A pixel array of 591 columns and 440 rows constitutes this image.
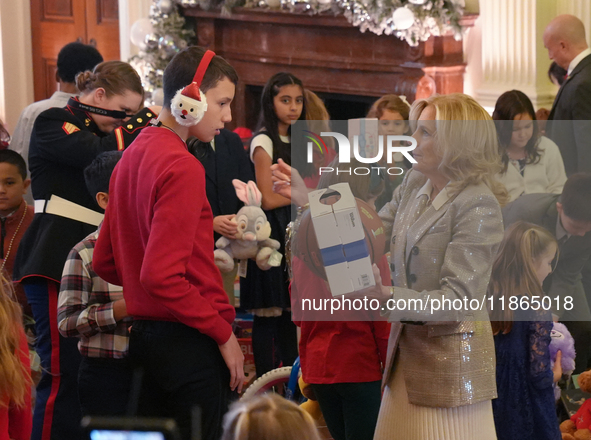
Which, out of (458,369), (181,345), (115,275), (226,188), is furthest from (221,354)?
(226,188)

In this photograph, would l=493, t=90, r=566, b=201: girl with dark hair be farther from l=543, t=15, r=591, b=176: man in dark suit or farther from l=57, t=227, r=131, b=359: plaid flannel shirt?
l=57, t=227, r=131, b=359: plaid flannel shirt

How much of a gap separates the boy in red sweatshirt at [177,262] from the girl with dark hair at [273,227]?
147 centimetres

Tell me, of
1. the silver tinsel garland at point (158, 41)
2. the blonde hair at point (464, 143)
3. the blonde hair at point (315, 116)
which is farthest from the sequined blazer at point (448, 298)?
the silver tinsel garland at point (158, 41)

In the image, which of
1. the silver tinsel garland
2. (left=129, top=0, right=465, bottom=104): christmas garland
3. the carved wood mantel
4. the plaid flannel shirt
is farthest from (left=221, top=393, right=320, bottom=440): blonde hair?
the silver tinsel garland

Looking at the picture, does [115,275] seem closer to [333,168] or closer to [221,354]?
[221,354]

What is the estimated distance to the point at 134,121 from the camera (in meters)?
2.62

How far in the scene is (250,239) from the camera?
307cm

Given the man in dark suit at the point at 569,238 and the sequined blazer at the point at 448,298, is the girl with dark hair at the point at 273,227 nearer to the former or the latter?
the man in dark suit at the point at 569,238

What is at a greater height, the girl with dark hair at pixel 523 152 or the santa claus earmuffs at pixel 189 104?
the santa claus earmuffs at pixel 189 104

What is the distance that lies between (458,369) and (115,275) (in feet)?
2.97

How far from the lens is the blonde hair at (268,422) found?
4.56 feet

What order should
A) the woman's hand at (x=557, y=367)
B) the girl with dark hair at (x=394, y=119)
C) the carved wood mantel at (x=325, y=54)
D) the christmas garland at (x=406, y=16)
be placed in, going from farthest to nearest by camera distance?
1. the carved wood mantel at (x=325, y=54)
2. the christmas garland at (x=406, y=16)
3. the girl with dark hair at (x=394, y=119)
4. the woman's hand at (x=557, y=367)

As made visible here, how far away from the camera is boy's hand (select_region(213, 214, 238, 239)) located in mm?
3082

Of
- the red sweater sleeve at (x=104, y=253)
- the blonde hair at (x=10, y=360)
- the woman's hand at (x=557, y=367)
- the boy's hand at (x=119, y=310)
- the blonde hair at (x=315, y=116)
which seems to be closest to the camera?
the blonde hair at (x=10, y=360)
